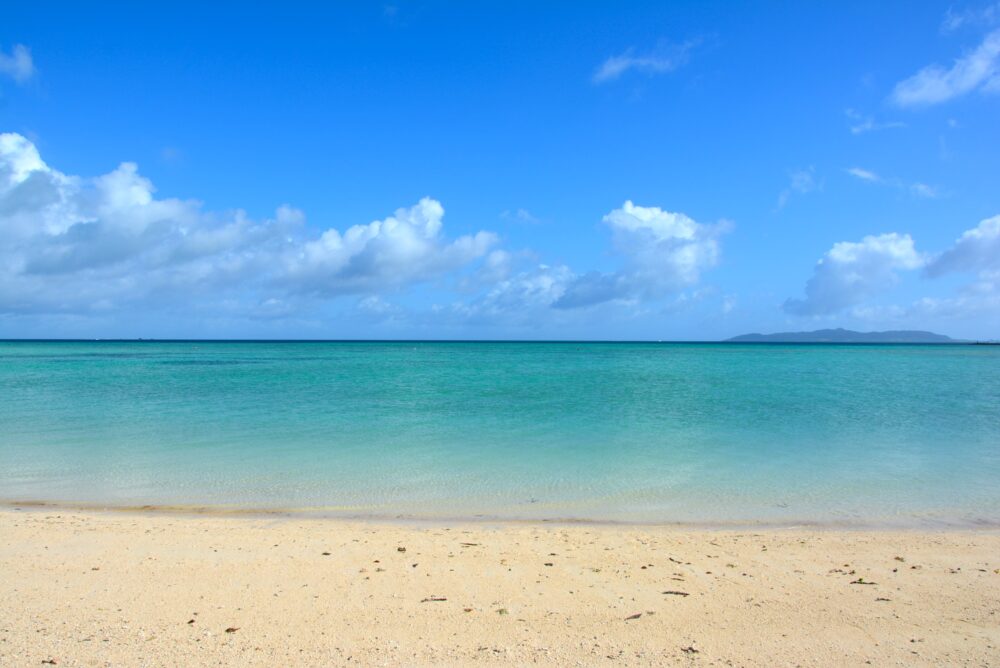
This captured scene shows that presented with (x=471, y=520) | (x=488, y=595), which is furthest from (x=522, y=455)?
(x=488, y=595)

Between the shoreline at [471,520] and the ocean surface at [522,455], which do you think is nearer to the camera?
the shoreline at [471,520]

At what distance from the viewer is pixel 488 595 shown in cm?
605

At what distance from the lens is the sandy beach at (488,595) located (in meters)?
4.87

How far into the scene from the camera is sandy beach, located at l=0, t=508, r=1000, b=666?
4.87m

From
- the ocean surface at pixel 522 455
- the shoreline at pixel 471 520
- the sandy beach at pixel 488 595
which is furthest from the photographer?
the ocean surface at pixel 522 455

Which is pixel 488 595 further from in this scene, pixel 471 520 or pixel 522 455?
pixel 522 455

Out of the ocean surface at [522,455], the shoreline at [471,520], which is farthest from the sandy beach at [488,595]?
the ocean surface at [522,455]

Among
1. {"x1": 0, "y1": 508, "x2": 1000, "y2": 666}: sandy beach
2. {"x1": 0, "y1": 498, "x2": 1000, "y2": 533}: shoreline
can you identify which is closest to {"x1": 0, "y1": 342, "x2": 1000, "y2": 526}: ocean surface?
{"x1": 0, "y1": 498, "x2": 1000, "y2": 533}: shoreline

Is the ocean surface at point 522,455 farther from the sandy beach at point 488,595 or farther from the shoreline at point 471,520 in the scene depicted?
the sandy beach at point 488,595

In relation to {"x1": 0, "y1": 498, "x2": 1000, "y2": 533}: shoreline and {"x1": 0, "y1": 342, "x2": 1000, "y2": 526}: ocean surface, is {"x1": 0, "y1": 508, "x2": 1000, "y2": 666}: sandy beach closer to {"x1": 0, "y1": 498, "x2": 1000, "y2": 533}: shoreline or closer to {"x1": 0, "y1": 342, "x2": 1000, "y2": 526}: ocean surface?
{"x1": 0, "y1": 498, "x2": 1000, "y2": 533}: shoreline

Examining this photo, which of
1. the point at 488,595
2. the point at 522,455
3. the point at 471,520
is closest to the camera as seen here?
the point at 488,595

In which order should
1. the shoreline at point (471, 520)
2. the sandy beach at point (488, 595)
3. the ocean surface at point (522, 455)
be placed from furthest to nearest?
1. the ocean surface at point (522, 455)
2. the shoreline at point (471, 520)
3. the sandy beach at point (488, 595)

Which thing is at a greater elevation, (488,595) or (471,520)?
(488,595)

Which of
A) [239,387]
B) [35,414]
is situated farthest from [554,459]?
[239,387]
